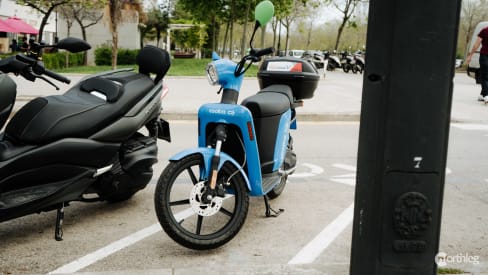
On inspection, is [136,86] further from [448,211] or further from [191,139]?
[191,139]

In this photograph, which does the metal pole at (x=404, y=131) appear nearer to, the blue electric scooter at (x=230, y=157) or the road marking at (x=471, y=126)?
the blue electric scooter at (x=230, y=157)

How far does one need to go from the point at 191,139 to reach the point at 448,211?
13.9 feet

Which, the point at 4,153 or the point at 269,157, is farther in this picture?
the point at 269,157

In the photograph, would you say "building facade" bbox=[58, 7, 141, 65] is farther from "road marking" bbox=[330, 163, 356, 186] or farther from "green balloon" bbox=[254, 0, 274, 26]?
"green balloon" bbox=[254, 0, 274, 26]

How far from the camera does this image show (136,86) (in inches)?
168

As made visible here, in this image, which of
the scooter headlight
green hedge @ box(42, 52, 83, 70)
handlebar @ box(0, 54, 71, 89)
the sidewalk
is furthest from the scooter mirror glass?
green hedge @ box(42, 52, 83, 70)

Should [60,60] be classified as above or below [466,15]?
below

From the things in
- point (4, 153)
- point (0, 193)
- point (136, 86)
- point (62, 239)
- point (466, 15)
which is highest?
point (466, 15)

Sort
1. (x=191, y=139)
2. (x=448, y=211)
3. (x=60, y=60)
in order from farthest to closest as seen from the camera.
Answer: (x=60, y=60) < (x=191, y=139) < (x=448, y=211)

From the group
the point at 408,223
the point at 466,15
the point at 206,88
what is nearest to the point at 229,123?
the point at 408,223

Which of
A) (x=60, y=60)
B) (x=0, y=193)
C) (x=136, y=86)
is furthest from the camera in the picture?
(x=60, y=60)

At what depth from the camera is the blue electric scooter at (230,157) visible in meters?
3.62

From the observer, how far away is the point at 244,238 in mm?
4059

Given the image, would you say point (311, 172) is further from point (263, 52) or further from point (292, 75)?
point (263, 52)
